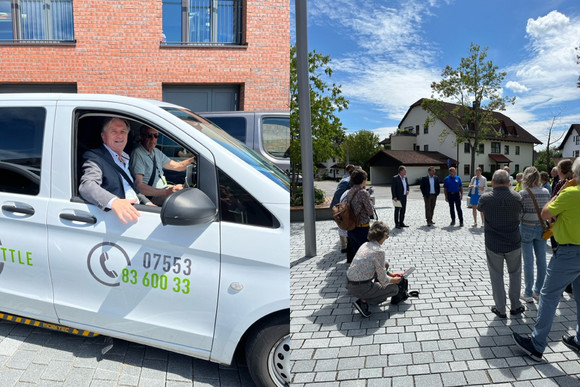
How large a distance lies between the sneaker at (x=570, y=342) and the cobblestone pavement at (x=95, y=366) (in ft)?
3.35

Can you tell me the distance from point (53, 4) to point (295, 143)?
241 cm

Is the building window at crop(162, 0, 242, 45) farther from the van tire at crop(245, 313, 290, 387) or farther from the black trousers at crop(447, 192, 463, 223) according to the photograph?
the van tire at crop(245, 313, 290, 387)

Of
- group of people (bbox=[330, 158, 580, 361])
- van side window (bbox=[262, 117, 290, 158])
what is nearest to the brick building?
van side window (bbox=[262, 117, 290, 158])

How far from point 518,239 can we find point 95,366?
176 centimetres

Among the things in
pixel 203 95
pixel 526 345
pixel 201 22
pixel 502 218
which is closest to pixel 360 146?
pixel 526 345

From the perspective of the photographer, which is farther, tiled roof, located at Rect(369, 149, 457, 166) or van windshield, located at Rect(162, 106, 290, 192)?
van windshield, located at Rect(162, 106, 290, 192)

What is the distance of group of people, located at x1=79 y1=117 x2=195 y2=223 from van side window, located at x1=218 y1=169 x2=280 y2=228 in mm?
299

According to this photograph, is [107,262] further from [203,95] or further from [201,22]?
[201,22]

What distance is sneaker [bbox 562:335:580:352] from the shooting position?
920mm

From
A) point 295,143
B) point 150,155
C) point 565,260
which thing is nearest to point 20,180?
point 150,155

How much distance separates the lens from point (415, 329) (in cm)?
109

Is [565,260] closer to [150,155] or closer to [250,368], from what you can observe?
[250,368]

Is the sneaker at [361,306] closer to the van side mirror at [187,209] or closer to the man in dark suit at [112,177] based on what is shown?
the van side mirror at [187,209]

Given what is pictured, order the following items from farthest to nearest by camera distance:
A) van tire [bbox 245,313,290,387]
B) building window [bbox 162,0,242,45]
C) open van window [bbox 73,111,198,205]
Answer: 1. building window [bbox 162,0,242,45]
2. open van window [bbox 73,111,198,205]
3. van tire [bbox 245,313,290,387]
